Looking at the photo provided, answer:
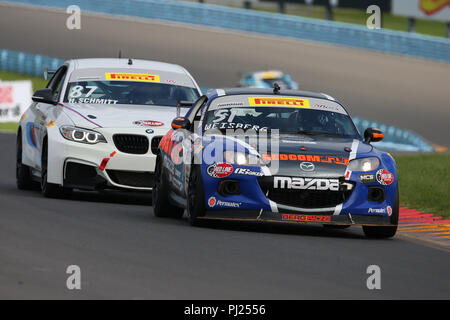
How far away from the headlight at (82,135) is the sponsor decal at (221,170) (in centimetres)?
266

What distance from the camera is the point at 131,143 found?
13234 mm

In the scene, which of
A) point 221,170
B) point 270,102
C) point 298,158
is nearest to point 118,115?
point 270,102

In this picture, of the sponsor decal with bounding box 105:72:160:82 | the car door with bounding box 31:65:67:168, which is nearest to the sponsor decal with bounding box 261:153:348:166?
the car door with bounding box 31:65:67:168

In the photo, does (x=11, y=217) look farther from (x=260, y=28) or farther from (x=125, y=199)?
(x=260, y=28)

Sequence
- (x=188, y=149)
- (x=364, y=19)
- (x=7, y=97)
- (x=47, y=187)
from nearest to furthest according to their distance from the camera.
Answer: (x=188, y=149) → (x=47, y=187) → (x=7, y=97) → (x=364, y=19)

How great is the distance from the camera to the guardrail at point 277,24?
2045 inches

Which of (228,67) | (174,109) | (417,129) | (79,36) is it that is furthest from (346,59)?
(174,109)

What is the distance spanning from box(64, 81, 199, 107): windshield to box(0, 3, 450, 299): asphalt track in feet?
3.72

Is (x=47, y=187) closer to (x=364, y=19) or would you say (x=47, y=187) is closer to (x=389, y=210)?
(x=389, y=210)

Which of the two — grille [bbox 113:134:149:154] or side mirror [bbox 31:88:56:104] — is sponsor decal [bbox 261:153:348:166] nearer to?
grille [bbox 113:134:149:154]

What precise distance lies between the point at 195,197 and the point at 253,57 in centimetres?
3862

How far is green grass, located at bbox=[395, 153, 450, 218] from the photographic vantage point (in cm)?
1407

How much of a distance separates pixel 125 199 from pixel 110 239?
4377 mm
